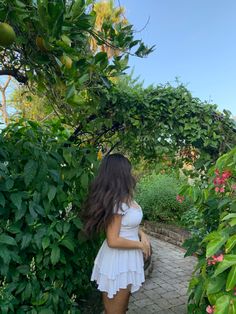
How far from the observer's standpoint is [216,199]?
2188 mm

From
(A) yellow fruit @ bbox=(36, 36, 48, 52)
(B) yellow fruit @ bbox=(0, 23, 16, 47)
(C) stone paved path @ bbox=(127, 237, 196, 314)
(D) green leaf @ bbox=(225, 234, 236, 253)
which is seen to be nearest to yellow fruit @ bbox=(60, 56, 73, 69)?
(A) yellow fruit @ bbox=(36, 36, 48, 52)

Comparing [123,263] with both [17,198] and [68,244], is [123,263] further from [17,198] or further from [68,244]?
[17,198]

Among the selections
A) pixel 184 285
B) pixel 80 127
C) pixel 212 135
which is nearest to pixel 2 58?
pixel 80 127

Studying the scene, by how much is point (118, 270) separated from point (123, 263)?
58 mm

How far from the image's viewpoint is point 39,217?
2.35 metres

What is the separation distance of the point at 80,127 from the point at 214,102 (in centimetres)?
115

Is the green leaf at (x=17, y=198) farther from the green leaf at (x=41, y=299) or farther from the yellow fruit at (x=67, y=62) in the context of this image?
the yellow fruit at (x=67, y=62)

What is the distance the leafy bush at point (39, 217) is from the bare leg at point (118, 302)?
337mm

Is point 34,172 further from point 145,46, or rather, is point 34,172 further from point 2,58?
point 145,46

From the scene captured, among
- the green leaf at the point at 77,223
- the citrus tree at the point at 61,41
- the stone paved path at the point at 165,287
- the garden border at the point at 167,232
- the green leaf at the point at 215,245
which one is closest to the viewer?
the green leaf at the point at 215,245

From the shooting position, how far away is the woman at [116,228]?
2152mm

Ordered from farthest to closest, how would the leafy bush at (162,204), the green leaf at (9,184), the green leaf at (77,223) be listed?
1. the leafy bush at (162,204)
2. the green leaf at (77,223)
3. the green leaf at (9,184)

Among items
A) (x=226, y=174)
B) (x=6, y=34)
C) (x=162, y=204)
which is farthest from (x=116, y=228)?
(x=162, y=204)

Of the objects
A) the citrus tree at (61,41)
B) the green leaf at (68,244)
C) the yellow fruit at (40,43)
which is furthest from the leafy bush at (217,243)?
the yellow fruit at (40,43)
